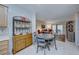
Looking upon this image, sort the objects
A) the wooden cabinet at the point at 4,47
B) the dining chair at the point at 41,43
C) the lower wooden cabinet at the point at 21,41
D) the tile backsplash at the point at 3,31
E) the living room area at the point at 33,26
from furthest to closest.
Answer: the dining chair at the point at 41,43
the lower wooden cabinet at the point at 21,41
the living room area at the point at 33,26
the tile backsplash at the point at 3,31
the wooden cabinet at the point at 4,47

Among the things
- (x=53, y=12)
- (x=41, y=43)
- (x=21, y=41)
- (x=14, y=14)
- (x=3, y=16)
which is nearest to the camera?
(x=3, y=16)

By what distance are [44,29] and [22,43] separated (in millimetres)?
737

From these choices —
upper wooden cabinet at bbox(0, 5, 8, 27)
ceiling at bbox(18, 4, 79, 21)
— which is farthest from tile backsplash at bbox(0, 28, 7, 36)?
ceiling at bbox(18, 4, 79, 21)

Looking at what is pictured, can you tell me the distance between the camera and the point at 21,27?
316 centimetres

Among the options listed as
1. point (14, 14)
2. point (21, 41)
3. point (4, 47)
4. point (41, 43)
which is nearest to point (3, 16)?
point (14, 14)

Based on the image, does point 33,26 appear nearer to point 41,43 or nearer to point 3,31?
point 41,43

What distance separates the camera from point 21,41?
10.1ft

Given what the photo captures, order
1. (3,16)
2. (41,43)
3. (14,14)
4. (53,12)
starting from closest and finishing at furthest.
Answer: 1. (3,16)
2. (14,14)
3. (53,12)
4. (41,43)

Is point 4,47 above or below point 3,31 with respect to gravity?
below

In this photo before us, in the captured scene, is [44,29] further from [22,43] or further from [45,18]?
[22,43]

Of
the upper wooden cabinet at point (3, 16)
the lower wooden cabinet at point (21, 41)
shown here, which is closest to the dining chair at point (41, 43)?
the lower wooden cabinet at point (21, 41)

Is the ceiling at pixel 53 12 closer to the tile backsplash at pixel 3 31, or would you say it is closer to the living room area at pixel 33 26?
the living room area at pixel 33 26

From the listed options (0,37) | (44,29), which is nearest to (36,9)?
(44,29)

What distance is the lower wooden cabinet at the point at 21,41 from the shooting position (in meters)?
2.97
